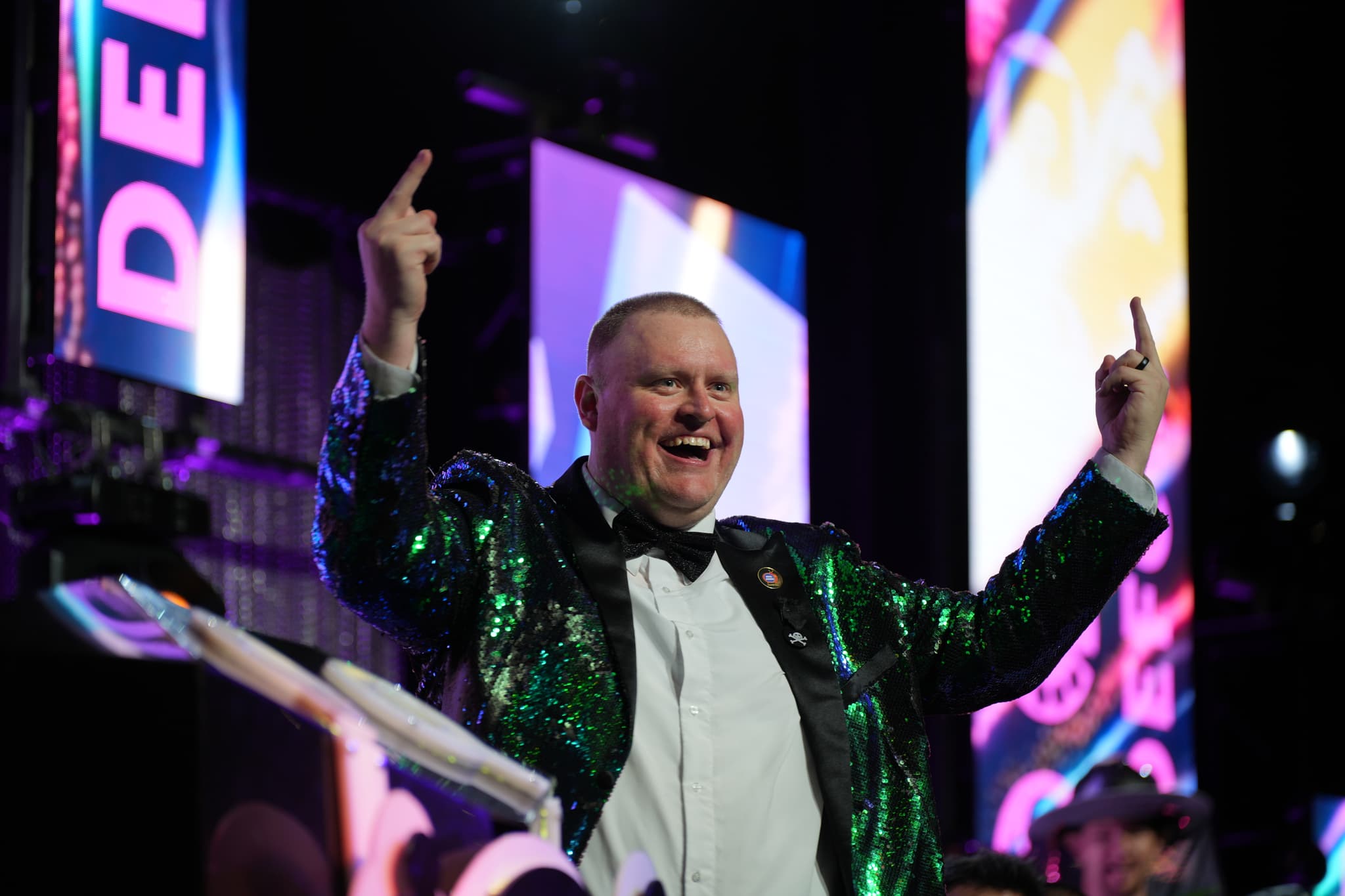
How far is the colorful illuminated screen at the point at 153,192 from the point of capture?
10.8 feet

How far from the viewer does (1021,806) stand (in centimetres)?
493

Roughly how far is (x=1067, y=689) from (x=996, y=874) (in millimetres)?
2556

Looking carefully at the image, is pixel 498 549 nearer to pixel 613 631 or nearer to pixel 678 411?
pixel 613 631

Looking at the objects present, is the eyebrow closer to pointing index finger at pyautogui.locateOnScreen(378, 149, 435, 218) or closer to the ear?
the ear

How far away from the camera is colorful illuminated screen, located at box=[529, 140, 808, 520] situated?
4.55m

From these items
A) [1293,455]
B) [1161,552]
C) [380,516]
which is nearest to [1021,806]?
[1161,552]

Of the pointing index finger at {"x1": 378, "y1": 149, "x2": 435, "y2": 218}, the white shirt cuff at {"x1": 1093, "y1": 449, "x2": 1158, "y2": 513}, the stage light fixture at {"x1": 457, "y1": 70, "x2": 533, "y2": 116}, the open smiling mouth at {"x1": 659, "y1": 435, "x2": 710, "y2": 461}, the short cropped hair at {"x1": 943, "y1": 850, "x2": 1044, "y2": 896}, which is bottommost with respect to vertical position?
the short cropped hair at {"x1": 943, "y1": 850, "x2": 1044, "y2": 896}

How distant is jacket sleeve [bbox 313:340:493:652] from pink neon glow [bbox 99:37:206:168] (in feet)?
6.66

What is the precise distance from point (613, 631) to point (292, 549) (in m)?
2.89

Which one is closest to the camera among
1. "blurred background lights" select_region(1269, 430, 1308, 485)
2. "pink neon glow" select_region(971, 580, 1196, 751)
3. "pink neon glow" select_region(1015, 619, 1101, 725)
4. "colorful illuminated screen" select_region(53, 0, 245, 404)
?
"colorful illuminated screen" select_region(53, 0, 245, 404)

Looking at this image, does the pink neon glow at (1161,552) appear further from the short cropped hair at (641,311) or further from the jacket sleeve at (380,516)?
the jacket sleeve at (380,516)

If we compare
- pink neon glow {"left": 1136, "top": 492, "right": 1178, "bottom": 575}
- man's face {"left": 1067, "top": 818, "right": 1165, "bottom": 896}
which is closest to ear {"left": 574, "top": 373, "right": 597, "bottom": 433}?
man's face {"left": 1067, "top": 818, "right": 1165, "bottom": 896}

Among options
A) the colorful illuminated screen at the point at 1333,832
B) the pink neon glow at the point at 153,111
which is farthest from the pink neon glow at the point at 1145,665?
the pink neon glow at the point at 153,111

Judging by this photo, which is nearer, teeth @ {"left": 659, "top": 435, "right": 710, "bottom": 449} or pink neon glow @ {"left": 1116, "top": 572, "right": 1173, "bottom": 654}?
teeth @ {"left": 659, "top": 435, "right": 710, "bottom": 449}
